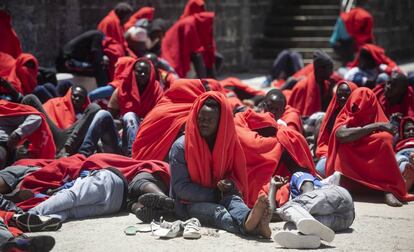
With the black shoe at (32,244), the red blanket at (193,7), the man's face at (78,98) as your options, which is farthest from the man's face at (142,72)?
the red blanket at (193,7)

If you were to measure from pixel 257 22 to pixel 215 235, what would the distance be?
1165cm

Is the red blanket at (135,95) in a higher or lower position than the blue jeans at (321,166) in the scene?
higher

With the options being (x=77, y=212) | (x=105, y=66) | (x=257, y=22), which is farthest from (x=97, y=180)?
(x=257, y=22)

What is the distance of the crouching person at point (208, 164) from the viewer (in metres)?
6.50

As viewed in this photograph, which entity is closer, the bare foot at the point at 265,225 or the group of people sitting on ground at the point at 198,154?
the bare foot at the point at 265,225

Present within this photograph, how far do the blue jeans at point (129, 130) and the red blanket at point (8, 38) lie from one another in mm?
2698

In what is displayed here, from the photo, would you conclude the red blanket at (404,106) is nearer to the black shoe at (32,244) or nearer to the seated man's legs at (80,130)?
the seated man's legs at (80,130)

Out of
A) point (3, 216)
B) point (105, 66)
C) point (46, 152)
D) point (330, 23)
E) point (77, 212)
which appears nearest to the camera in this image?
point (3, 216)

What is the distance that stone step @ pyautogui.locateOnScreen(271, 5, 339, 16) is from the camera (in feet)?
57.6

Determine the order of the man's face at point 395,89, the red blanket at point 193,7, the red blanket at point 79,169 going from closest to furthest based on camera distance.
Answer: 1. the red blanket at point 79,169
2. the man's face at point 395,89
3. the red blanket at point 193,7

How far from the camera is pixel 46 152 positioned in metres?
8.34

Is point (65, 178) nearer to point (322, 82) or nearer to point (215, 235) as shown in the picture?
point (215, 235)

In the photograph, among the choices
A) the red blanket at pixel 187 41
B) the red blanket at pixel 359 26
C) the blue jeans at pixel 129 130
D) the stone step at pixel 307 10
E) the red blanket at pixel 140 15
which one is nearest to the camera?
the blue jeans at pixel 129 130

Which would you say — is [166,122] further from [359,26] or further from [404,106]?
[359,26]
